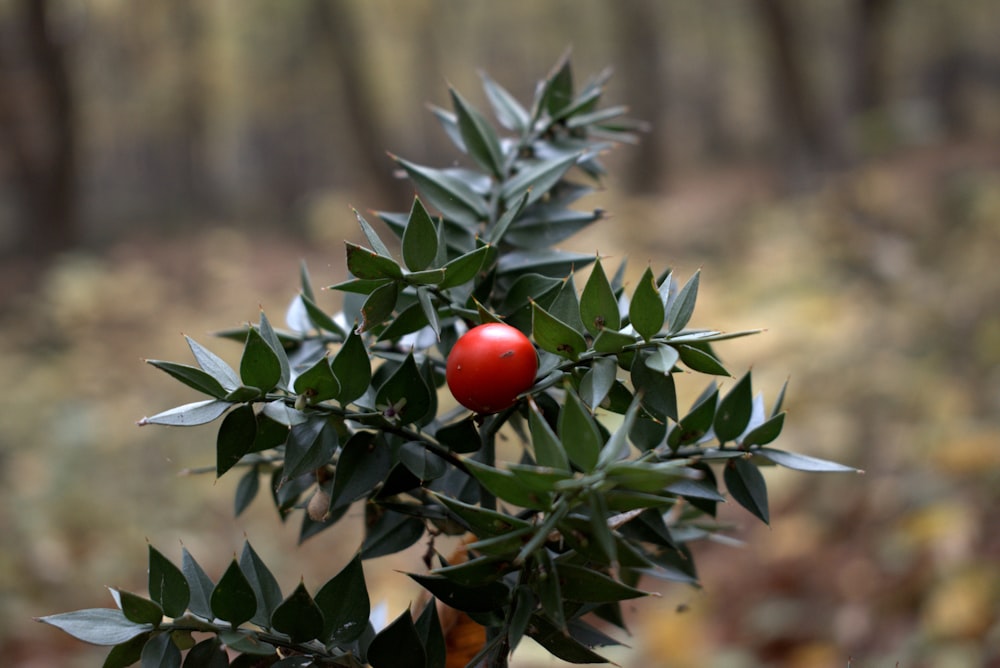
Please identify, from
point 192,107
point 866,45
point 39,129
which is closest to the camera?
point 866,45

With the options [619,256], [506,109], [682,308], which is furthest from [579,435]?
[619,256]

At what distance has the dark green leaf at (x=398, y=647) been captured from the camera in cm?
49

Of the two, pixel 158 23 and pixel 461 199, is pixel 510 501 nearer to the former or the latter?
pixel 461 199

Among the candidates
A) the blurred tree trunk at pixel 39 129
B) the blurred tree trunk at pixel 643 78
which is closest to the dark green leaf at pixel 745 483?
the blurred tree trunk at pixel 39 129

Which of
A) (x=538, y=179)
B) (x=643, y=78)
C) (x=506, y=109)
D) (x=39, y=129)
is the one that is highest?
(x=643, y=78)

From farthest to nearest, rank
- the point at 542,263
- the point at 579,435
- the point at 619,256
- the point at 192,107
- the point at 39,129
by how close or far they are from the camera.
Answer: the point at 192,107 → the point at 39,129 → the point at 619,256 → the point at 542,263 → the point at 579,435

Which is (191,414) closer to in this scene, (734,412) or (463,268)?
(463,268)

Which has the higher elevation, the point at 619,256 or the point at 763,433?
the point at 619,256

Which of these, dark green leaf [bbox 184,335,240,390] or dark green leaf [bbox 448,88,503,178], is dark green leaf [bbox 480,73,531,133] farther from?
dark green leaf [bbox 184,335,240,390]

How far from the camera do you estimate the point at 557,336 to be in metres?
0.49

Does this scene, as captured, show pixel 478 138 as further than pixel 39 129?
No

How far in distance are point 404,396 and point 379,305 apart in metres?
0.06

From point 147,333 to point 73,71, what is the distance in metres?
2.01

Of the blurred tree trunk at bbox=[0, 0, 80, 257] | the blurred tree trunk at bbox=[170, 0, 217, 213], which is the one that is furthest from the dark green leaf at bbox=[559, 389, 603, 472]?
the blurred tree trunk at bbox=[170, 0, 217, 213]
